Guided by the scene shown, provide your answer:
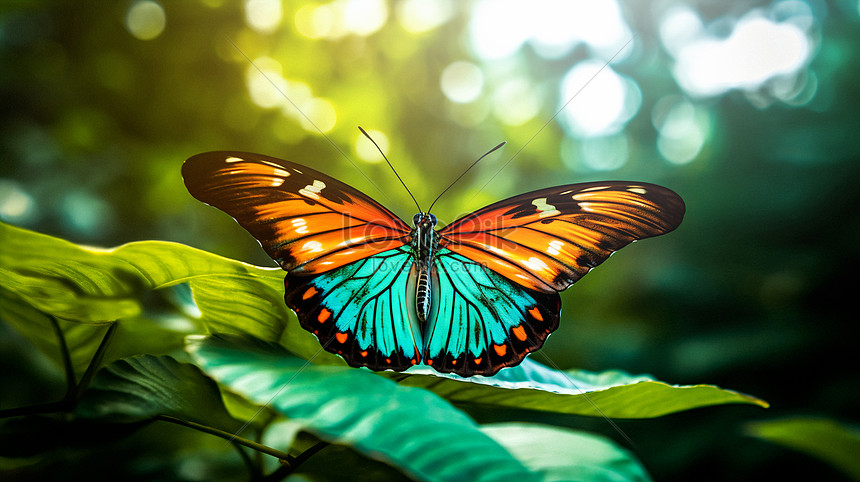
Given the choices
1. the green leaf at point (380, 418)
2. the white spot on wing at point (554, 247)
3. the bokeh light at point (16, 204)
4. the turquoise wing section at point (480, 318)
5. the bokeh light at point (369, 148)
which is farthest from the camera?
the bokeh light at point (369, 148)

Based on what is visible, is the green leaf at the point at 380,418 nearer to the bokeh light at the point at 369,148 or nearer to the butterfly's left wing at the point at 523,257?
the butterfly's left wing at the point at 523,257

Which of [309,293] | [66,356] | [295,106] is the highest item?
[295,106]

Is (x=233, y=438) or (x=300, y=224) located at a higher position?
(x=300, y=224)

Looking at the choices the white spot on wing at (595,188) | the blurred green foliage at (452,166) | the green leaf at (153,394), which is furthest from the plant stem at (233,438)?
the blurred green foliage at (452,166)

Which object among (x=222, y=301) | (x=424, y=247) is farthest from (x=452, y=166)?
(x=222, y=301)

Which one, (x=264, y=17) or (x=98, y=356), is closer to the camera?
(x=98, y=356)

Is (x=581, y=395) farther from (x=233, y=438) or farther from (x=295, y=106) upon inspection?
(x=295, y=106)
